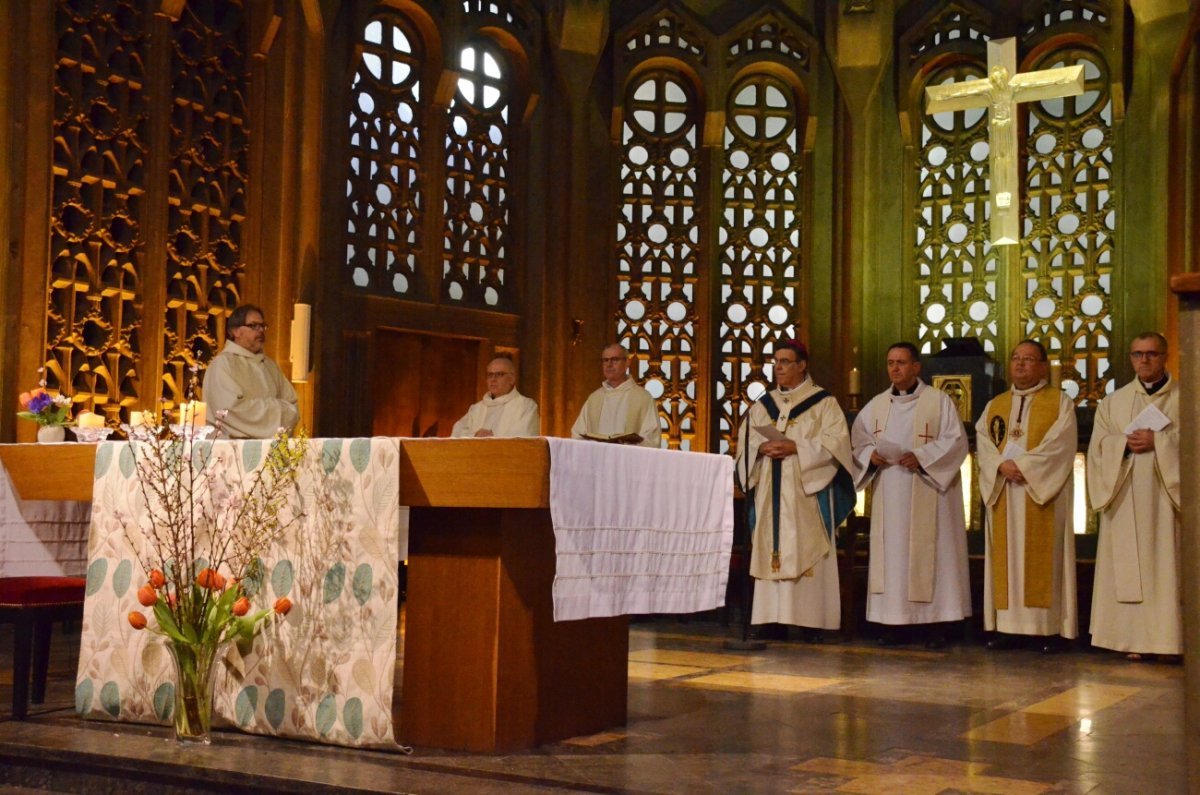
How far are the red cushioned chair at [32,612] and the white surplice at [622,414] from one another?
3873mm

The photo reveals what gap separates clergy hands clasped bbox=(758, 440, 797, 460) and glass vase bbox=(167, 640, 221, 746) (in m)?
4.06

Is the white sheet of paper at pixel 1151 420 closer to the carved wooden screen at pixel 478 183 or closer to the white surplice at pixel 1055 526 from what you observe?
the white surplice at pixel 1055 526

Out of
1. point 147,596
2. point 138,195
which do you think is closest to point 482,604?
point 147,596

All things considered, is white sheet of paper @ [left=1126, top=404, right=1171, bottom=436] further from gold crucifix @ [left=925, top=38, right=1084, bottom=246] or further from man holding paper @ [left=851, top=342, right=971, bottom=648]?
gold crucifix @ [left=925, top=38, right=1084, bottom=246]

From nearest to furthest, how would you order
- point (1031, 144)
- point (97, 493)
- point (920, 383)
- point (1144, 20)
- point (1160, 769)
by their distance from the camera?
point (1160, 769)
point (97, 493)
point (920, 383)
point (1144, 20)
point (1031, 144)

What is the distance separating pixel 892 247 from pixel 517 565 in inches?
282

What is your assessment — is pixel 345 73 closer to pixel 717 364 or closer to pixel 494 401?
pixel 494 401

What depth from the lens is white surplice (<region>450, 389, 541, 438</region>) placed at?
823 centimetres

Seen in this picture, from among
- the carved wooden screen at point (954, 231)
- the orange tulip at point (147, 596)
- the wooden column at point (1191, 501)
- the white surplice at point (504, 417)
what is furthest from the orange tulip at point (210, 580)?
the carved wooden screen at point (954, 231)

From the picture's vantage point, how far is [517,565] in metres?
4.34

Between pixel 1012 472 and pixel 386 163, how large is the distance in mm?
4875

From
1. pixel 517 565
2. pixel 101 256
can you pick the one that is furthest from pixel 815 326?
pixel 517 565

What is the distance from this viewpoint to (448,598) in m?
4.35

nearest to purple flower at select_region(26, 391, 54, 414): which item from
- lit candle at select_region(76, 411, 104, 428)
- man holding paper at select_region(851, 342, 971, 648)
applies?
lit candle at select_region(76, 411, 104, 428)
